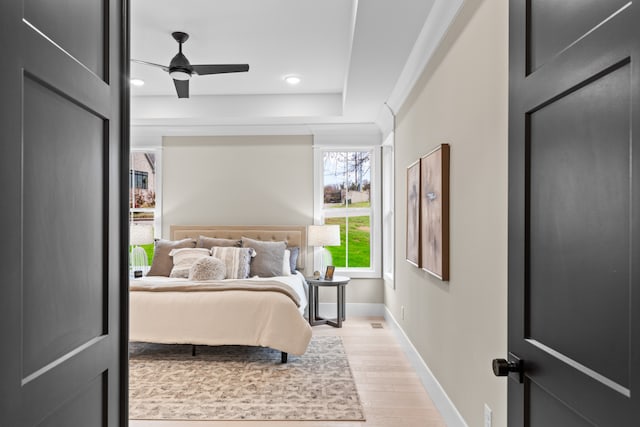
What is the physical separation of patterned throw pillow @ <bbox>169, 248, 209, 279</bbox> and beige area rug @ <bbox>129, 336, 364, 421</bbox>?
835mm

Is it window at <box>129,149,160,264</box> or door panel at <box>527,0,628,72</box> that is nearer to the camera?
door panel at <box>527,0,628,72</box>

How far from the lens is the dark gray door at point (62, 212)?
852 mm

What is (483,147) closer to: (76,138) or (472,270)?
(472,270)

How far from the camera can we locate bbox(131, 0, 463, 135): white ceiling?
10.0 ft

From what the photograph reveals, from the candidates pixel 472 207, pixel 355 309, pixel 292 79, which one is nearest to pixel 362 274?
pixel 355 309

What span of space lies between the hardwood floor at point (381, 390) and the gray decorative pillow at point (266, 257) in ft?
2.92

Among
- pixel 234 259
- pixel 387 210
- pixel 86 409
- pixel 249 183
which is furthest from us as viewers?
pixel 249 183

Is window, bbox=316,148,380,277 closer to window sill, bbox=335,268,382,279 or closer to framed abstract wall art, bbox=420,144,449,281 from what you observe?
window sill, bbox=335,268,382,279

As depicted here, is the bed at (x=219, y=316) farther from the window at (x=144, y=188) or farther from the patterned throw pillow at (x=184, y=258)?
the window at (x=144, y=188)

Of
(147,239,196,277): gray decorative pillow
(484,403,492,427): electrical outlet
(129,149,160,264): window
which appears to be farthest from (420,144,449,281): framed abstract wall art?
(129,149,160,264): window

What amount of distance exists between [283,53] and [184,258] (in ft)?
8.31

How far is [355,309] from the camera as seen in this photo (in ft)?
19.5

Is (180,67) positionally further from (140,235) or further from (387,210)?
(387,210)

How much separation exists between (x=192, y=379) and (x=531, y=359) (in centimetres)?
302
